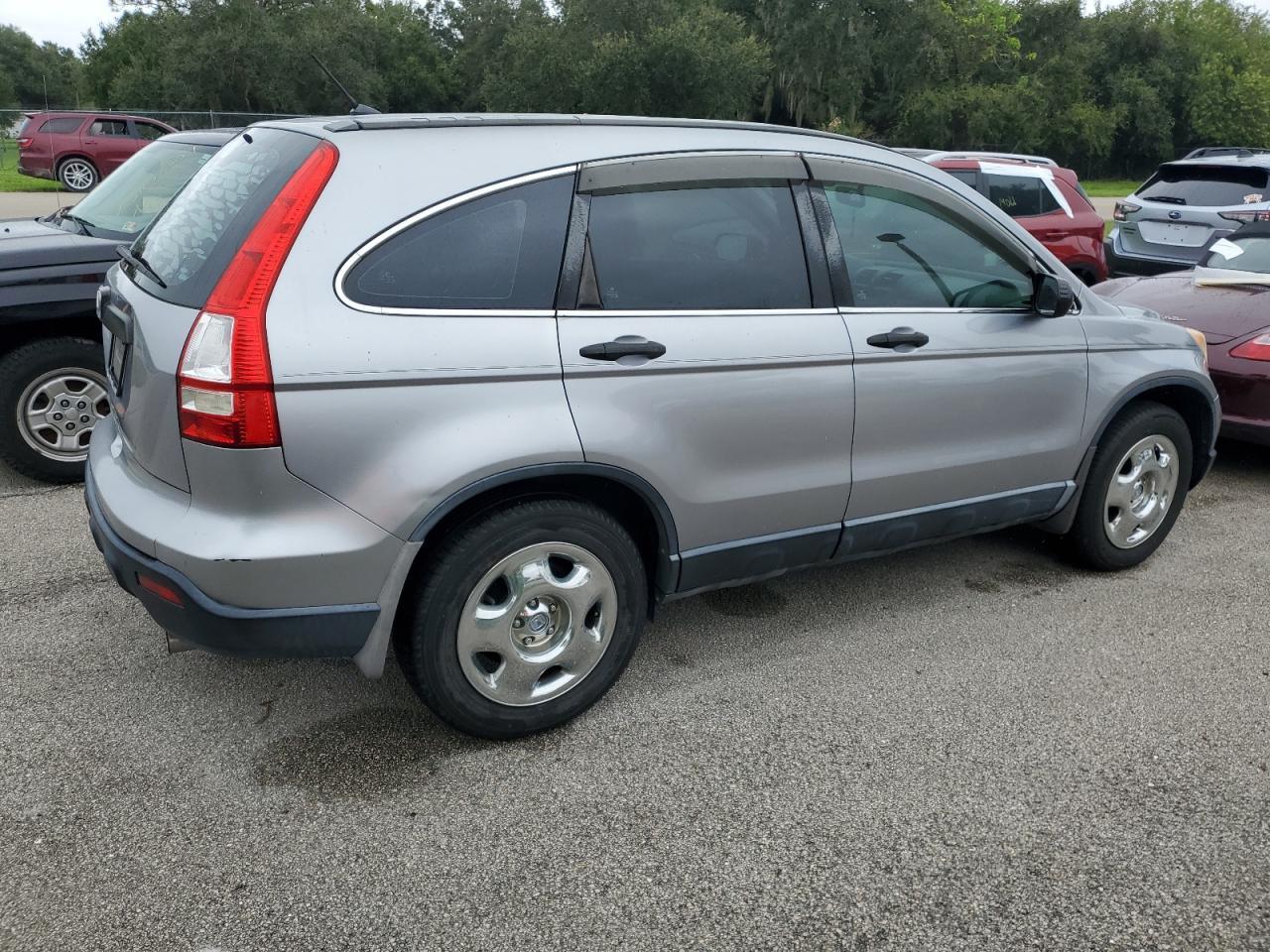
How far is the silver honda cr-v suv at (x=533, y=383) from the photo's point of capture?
2635 mm

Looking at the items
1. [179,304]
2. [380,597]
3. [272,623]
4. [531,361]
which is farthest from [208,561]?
[531,361]

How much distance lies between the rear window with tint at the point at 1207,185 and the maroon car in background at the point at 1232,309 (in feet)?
13.1

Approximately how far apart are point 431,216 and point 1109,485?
3.07 m

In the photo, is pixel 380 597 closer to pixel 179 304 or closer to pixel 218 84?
pixel 179 304

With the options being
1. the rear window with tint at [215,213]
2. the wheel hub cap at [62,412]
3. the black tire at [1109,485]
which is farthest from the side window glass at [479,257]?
the wheel hub cap at [62,412]

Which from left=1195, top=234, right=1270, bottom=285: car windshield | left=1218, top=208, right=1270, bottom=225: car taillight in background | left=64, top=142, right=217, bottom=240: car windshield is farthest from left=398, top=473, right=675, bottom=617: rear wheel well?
left=1218, top=208, right=1270, bottom=225: car taillight in background

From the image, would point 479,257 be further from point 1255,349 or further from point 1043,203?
point 1043,203

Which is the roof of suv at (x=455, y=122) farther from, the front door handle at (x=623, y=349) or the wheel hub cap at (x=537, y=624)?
the wheel hub cap at (x=537, y=624)

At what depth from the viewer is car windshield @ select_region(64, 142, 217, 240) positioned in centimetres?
557

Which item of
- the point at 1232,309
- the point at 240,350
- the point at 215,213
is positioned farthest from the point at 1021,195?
the point at 240,350

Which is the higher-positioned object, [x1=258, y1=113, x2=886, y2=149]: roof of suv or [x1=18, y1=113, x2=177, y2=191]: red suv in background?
[x1=258, y1=113, x2=886, y2=149]: roof of suv

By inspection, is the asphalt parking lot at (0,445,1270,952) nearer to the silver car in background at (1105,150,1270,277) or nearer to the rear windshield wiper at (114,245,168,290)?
the rear windshield wiper at (114,245,168,290)

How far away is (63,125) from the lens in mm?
20969

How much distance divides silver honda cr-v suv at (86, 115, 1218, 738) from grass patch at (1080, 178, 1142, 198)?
3575cm
